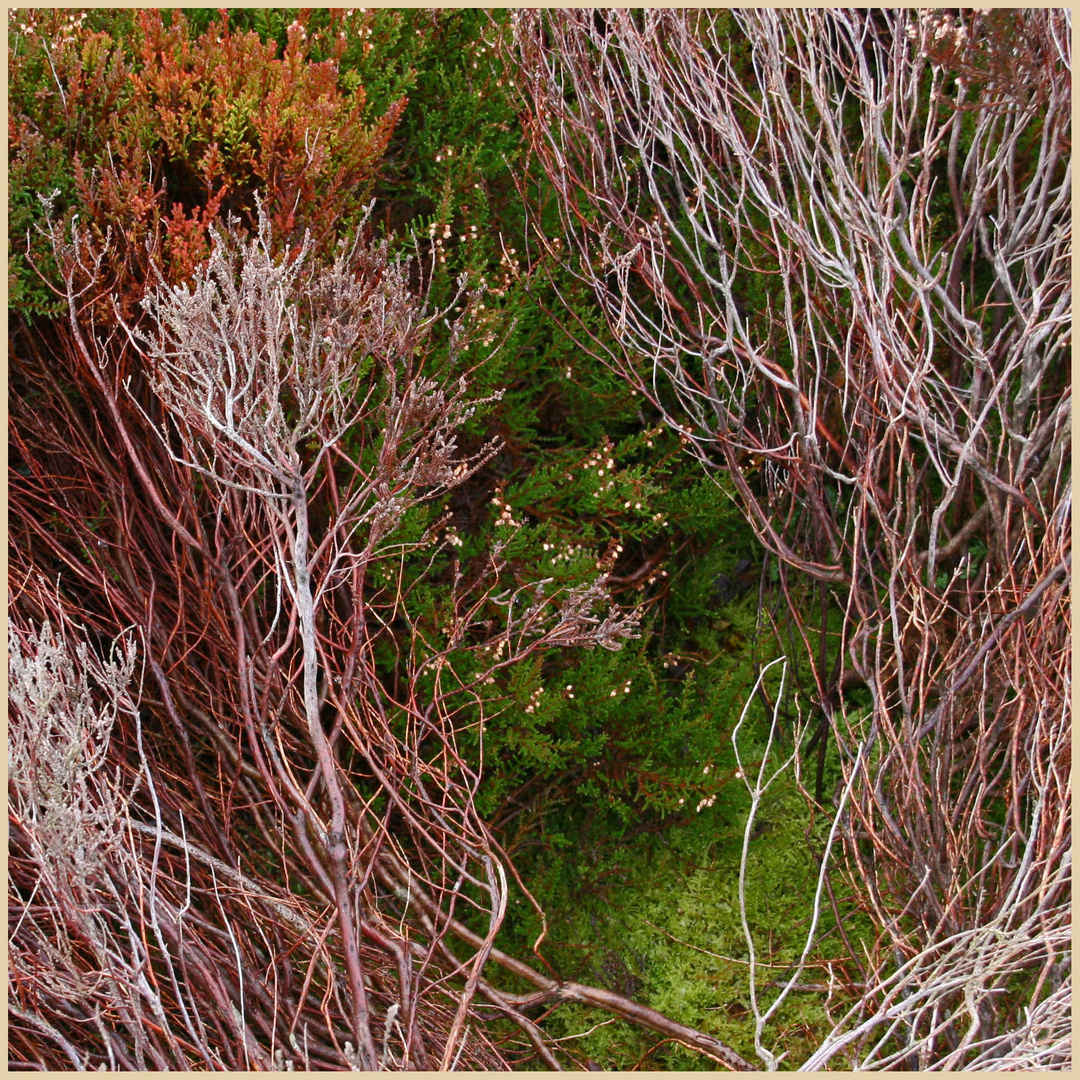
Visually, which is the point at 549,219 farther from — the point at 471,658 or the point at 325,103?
the point at 471,658

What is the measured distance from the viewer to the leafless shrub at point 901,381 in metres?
2.35

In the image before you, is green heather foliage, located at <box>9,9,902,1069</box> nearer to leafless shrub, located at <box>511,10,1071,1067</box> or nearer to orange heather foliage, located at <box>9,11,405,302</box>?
orange heather foliage, located at <box>9,11,405,302</box>

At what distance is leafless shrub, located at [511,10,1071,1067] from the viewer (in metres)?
2.35

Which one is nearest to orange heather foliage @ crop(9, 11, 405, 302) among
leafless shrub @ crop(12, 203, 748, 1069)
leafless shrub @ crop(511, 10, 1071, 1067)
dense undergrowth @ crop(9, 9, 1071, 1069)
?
dense undergrowth @ crop(9, 9, 1071, 1069)

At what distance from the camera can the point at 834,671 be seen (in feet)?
10.9

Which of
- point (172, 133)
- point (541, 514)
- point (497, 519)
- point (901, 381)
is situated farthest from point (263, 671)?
point (901, 381)

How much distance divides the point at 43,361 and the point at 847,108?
290 centimetres

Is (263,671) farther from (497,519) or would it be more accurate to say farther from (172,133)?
(172,133)

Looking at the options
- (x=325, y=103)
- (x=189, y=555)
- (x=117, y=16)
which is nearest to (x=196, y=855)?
(x=189, y=555)

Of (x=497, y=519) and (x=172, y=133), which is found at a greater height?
(x=172, y=133)

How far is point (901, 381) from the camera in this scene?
2.73 m

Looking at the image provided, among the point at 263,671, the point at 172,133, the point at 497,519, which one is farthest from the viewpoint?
the point at 497,519

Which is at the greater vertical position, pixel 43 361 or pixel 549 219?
pixel 549 219

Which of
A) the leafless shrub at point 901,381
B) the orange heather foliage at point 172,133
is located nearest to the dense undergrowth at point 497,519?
the orange heather foliage at point 172,133
